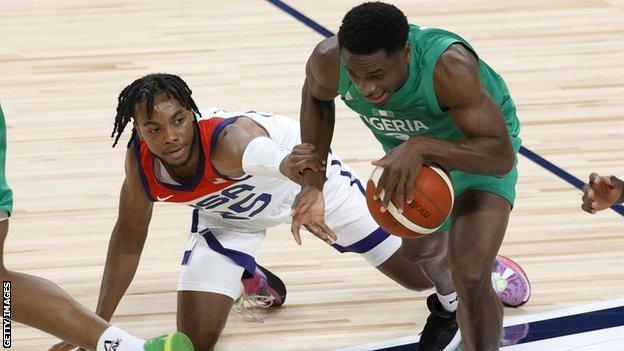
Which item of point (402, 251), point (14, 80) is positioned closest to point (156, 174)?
point (402, 251)

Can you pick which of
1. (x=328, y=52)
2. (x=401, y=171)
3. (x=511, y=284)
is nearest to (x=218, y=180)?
(x=328, y=52)

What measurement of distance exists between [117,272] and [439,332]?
1202 millimetres

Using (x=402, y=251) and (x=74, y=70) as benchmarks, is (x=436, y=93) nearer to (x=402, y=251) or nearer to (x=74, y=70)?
(x=402, y=251)

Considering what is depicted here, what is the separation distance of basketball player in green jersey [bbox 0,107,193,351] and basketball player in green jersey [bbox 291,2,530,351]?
69 cm

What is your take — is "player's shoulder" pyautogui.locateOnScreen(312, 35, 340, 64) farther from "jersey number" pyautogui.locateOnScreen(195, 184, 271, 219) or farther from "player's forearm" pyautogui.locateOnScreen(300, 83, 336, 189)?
"jersey number" pyautogui.locateOnScreen(195, 184, 271, 219)

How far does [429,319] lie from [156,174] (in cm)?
116

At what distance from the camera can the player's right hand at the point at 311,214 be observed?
419 cm

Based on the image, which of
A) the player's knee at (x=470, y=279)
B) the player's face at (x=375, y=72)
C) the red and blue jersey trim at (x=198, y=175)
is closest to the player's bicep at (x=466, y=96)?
the player's face at (x=375, y=72)

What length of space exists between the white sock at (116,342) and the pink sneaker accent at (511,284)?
5.14 feet

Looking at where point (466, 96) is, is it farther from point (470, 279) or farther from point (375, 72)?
point (470, 279)

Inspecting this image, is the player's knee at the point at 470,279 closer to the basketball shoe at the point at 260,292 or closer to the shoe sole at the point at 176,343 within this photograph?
the shoe sole at the point at 176,343

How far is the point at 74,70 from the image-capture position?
8586 mm

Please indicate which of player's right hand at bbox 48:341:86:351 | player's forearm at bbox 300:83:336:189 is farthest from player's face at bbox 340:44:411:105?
player's right hand at bbox 48:341:86:351

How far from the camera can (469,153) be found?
4082mm
